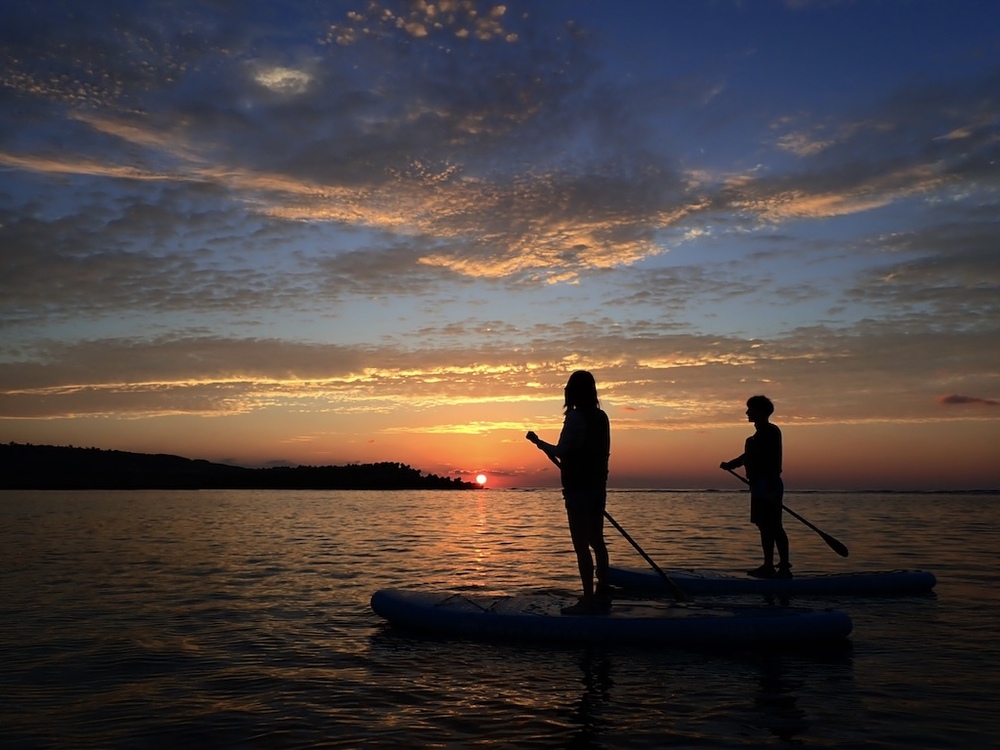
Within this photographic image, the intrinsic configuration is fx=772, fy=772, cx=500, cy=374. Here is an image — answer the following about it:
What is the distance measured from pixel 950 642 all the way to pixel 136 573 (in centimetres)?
1449

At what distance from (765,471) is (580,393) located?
15.7 ft

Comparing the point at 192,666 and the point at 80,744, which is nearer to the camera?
the point at 80,744

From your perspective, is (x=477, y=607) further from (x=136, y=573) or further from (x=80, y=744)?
(x=136, y=573)

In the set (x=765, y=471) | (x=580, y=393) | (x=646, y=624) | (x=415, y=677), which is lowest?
(x=415, y=677)

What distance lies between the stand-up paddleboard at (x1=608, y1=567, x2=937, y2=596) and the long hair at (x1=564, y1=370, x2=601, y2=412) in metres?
4.11

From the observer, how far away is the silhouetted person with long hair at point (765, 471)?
12.3m

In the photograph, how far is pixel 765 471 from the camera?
487 inches

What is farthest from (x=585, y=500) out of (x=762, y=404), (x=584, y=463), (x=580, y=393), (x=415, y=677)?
(x=762, y=404)

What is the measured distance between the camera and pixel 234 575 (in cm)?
1557

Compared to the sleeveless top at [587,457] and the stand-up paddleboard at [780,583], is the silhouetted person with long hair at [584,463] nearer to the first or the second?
the sleeveless top at [587,457]

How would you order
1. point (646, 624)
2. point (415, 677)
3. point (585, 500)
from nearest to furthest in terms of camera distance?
1. point (415, 677)
2. point (646, 624)
3. point (585, 500)

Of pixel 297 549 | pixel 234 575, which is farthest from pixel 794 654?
pixel 297 549

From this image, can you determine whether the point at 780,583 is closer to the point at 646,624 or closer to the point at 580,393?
the point at 646,624

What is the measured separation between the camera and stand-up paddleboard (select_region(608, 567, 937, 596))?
1195 centimetres
